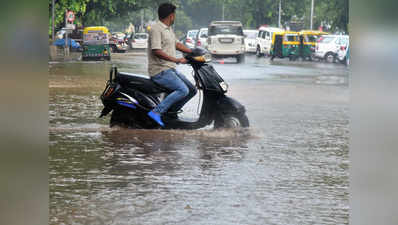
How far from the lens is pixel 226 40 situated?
37.7m

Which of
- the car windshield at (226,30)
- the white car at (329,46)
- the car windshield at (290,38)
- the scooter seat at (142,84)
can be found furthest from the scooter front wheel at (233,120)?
the car windshield at (290,38)

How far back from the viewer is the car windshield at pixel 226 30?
3856 cm

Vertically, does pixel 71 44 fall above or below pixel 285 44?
below

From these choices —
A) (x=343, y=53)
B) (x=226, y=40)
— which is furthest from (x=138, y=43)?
(x=343, y=53)

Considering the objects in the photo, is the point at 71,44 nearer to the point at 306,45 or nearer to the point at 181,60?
the point at 306,45

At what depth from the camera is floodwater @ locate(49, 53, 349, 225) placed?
4.87m

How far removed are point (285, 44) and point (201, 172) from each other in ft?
117

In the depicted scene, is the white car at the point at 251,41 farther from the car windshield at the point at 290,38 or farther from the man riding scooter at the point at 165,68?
the man riding scooter at the point at 165,68

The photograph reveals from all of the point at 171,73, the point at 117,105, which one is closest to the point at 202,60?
the point at 171,73

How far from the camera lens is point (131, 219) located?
182 inches

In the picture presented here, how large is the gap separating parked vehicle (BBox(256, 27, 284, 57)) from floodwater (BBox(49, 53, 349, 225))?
33.0m

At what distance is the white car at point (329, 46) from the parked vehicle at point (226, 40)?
4.60 meters
